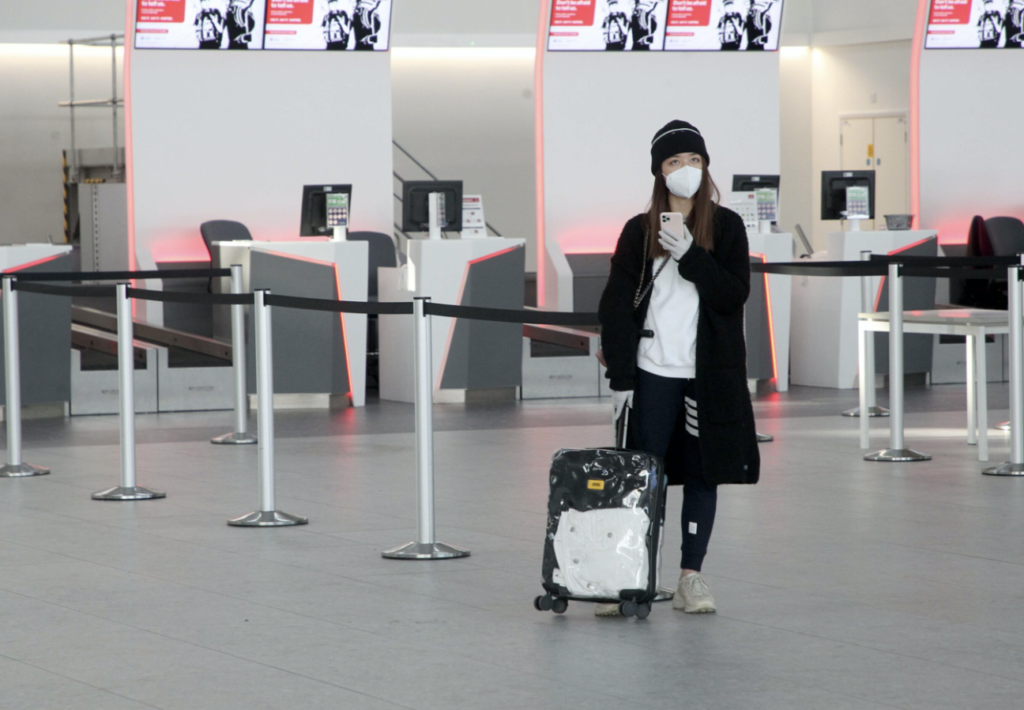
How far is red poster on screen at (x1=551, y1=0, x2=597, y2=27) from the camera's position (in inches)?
423

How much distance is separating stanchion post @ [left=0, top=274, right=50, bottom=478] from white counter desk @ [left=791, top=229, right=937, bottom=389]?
5508mm

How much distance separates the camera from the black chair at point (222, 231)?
987 centimetres

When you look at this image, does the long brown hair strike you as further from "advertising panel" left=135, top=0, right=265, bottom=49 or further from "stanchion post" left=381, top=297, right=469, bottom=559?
"advertising panel" left=135, top=0, right=265, bottom=49

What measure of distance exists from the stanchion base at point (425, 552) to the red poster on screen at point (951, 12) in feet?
27.0

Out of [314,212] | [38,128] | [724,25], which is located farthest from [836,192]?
[38,128]

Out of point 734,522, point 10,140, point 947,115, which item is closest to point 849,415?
point 734,522

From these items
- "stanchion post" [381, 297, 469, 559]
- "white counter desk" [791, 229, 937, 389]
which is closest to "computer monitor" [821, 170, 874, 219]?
"white counter desk" [791, 229, 937, 389]

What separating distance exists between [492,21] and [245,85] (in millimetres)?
4851

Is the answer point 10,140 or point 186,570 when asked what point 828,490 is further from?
point 10,140

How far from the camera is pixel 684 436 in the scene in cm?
353

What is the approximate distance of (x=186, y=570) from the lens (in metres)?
4.09

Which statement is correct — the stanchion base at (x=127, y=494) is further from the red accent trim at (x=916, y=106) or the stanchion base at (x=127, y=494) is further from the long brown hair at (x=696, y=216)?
the red accent trim at (x=916, y=106)

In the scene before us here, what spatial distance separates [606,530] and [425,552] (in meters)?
0.99

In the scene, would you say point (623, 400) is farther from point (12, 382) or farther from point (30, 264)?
point (30, 264)
